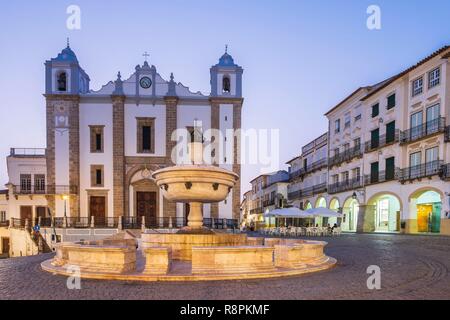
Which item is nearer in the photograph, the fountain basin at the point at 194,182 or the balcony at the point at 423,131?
the fountain basin at the point at 194,182

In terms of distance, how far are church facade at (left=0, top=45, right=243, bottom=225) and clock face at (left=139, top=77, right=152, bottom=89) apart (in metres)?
0.08

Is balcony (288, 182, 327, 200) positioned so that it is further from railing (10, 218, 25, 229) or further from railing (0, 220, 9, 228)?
railing (0, 220, 9, 228)

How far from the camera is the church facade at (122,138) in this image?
1070 inches

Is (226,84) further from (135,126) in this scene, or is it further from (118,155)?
(118,155)

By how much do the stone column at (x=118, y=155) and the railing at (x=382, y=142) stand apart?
1988 centimetres

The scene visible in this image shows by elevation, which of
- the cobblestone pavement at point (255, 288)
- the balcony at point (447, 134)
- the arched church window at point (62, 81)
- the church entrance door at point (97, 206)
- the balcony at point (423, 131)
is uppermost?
the arched church window at point (62, 81)

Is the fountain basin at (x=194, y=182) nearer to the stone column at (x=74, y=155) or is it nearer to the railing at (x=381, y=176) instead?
the railing at (x=381, y=176)

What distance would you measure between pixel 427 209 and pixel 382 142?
5751 mm

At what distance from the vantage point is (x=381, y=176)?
2588 centimetres

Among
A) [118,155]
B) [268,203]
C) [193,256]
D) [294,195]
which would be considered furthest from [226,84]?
[268,203]

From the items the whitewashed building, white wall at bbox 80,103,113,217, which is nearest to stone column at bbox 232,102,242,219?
the whitewashed building

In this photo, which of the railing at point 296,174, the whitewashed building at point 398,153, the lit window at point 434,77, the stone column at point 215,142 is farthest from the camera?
the railing at point 296,174

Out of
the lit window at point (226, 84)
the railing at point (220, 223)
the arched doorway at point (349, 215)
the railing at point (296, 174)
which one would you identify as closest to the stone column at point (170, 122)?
the lit window at point (226, 84)

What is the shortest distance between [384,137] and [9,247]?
32446 mm
